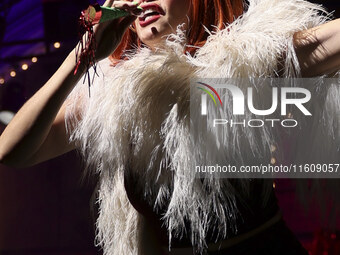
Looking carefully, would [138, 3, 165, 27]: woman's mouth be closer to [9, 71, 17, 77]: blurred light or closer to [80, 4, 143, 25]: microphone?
[80, 4, 143, 25]: microphone

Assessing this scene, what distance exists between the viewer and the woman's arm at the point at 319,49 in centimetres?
82

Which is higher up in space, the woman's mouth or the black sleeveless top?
the woman's mouth

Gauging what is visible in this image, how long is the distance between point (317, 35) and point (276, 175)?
296mm

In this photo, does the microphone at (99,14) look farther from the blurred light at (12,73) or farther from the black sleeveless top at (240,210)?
the blurred light at (12,73)

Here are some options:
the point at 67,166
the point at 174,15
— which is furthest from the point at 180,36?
the point at 67,166

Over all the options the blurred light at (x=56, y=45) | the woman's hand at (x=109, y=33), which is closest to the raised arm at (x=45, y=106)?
the woman's hand at (x=109, y=33)

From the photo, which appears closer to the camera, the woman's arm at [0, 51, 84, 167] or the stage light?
the woman's arm at [0, 51, 84, 167]

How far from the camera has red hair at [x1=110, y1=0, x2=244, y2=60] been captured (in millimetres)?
993

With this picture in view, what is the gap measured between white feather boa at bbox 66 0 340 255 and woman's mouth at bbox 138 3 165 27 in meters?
0.05

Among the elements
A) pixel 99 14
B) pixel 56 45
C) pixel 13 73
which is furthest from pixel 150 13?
pixel 13 73

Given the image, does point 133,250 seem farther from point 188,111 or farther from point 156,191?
point 188,111

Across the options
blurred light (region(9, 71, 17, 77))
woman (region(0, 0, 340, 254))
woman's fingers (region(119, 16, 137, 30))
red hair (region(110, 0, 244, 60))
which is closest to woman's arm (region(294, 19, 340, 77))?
woman (region(0, 0, 340, 254))

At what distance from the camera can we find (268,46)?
34.5 inches

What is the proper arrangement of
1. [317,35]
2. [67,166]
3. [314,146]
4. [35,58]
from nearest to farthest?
[317,35]
[314,146]
[35,58]
[67,166]
